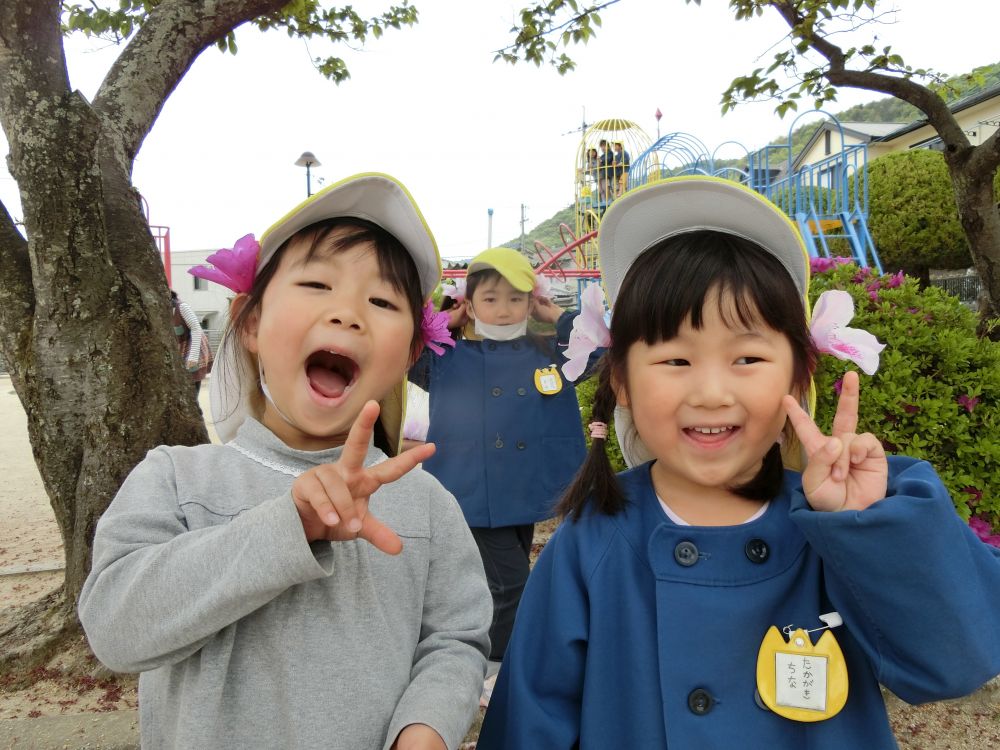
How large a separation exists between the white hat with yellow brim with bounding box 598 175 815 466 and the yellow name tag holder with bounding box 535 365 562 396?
2001 mm

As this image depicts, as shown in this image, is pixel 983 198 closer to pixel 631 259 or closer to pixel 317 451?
pixel 631 259

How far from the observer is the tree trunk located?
275cm

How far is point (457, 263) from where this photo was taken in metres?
22.4

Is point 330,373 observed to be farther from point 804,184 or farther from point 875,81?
point 804,184

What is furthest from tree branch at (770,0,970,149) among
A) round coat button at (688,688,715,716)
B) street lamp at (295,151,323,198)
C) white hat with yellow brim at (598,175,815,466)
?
street lamp at (295,151,323,198)

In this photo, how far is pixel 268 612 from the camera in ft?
3.96

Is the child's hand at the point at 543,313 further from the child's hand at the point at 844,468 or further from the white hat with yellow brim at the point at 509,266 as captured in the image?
the child's hand at the point at 844,468

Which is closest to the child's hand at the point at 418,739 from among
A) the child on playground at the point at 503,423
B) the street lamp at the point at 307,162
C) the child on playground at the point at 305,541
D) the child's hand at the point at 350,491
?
the child on playground at the point at 305,541

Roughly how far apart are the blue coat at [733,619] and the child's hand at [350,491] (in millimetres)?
417

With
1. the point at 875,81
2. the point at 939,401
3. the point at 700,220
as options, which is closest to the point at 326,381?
the point at 700,220

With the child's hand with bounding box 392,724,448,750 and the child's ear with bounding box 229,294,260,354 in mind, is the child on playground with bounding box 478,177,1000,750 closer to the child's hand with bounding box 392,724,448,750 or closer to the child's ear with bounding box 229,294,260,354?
the child's hand with bounding box 392,724,448,750

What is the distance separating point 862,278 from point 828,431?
0.93 meters

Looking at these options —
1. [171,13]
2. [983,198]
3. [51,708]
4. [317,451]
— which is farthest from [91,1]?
[983,198]

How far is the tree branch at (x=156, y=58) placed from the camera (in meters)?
3.26
